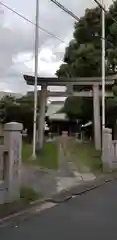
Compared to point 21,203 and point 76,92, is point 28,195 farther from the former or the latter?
point 76,92

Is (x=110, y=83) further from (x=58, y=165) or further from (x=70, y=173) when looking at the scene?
(x=70, y=173)

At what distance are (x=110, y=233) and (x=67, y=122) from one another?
6102 cm

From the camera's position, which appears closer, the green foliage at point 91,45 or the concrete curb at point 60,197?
Answer: the concrete curb at point 60,197

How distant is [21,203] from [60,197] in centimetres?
163

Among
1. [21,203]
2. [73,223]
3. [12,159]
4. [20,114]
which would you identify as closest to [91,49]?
[20,114]

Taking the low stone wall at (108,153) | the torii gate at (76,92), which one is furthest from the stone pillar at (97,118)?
the low stone wall at (108,153)

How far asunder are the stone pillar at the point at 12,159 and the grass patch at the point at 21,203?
22cm

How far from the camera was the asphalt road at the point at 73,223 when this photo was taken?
7.44 metres

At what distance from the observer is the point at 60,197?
1167cm

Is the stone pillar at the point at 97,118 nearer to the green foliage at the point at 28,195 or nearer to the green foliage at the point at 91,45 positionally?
the green foliage at the point at 91,45

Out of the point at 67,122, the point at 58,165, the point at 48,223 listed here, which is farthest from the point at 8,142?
the point at 67,122

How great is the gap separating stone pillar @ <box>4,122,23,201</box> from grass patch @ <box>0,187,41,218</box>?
22 cm

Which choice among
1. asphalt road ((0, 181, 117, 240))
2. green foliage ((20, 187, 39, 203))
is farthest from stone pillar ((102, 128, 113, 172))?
asphalt road ((0, 181, 117, 240))

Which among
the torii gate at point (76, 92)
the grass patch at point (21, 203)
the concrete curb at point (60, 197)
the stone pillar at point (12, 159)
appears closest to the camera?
the concrete curb at point (60, 197)
